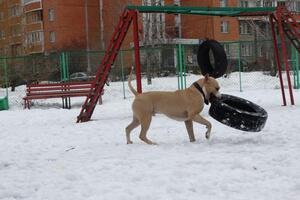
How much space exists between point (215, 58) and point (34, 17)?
5826cm

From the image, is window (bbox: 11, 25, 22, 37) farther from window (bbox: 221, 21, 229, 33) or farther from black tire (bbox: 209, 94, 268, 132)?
black tire (bbox: 209, 94, 268, 132)

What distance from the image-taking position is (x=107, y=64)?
547 inches

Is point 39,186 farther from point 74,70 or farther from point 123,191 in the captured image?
point 74,70

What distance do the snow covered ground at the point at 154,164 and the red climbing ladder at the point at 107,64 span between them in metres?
1.89

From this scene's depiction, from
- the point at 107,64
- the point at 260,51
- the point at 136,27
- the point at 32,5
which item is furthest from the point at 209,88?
the point at 32,5

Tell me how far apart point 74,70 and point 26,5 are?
4392cm

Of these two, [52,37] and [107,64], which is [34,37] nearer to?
[52,37]

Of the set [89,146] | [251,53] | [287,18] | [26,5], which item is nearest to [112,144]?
[89,146]

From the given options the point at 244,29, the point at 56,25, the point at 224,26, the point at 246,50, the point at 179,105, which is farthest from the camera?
the point at 56,25

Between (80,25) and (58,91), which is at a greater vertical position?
(80,25)

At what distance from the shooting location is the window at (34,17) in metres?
67.1

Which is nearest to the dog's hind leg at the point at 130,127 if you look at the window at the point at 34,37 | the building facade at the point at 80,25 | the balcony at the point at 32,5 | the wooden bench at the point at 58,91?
the wooden bench at the point at 58,91

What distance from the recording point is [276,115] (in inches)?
480

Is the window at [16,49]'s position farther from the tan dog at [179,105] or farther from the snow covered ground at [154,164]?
the tan dog at [179,105]
